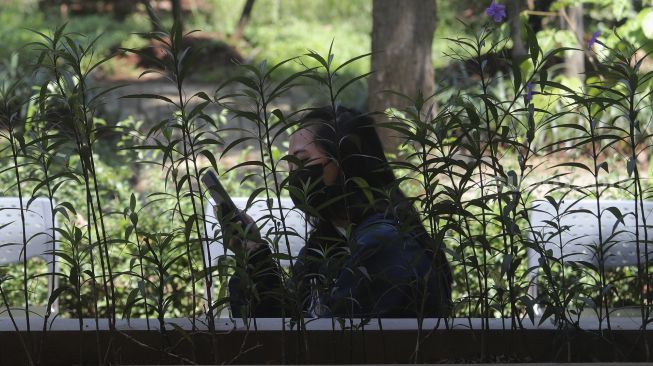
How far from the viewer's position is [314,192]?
6.49ft

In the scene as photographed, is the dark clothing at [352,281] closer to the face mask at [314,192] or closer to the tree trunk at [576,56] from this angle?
the face mask at [314,192]

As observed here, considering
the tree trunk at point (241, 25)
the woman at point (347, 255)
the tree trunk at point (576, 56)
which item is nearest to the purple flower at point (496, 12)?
the woman at point (347, 255)

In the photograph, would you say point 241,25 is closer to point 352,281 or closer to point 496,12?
point 496,12

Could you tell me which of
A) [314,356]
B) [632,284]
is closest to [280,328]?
[314,356]

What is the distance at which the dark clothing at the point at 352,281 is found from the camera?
195 cm

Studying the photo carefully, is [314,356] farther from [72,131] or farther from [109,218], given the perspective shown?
[109,218]

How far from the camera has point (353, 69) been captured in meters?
13.1

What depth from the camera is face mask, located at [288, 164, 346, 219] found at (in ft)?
6.40

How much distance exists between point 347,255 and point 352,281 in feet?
0.65

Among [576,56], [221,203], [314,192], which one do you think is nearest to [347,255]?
[314,192]

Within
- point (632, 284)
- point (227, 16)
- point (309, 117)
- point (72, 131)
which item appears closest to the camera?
point (72, 131)

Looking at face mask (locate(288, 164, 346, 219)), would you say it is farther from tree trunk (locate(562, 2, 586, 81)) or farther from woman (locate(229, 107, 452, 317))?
tree trunk (locate(562, 2, 586, 81))

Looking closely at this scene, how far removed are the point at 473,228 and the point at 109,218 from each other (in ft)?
5.60

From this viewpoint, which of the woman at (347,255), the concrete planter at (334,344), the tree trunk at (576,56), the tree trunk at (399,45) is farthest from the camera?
the tree trunk at (576,56)
